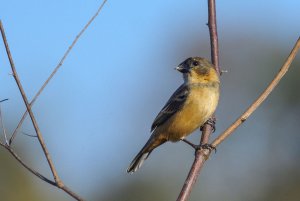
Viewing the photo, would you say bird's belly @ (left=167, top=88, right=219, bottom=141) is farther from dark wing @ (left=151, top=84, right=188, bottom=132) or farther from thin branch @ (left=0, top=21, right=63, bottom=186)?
thin branch @ (left=0, top=21, right=63, bottom=186)

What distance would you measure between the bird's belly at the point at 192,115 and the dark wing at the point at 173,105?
80 millimetres

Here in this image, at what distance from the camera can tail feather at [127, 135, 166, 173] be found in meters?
9.05

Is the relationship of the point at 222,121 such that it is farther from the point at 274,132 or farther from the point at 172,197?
the point at 172,197

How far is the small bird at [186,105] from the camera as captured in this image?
29.1 ft

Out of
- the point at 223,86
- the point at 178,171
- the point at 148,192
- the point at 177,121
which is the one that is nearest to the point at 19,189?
the point at 148,192

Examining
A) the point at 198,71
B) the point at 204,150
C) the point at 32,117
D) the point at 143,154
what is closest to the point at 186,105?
the point at 198,71

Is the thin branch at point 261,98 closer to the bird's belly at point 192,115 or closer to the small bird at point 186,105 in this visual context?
the bird's belly at point 192,115

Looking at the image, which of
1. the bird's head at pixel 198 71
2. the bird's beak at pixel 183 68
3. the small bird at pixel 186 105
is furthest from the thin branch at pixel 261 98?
the bird's beak at pixel 183 68

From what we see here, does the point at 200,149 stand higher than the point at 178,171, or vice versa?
the point at 178,171

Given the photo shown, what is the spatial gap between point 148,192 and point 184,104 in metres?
20.7

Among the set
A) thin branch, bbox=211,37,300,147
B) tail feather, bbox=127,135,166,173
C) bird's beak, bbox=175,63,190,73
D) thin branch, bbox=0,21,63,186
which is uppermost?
bird's beak, bbox=175,63,190,73

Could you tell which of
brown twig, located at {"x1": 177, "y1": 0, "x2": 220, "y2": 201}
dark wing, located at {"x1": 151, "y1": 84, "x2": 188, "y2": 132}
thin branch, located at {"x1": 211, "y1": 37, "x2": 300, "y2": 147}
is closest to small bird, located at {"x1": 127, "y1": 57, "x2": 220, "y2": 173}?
dark wing, located at {"x1": 151, "y1": 84, "x2": 188, "y2": 132}

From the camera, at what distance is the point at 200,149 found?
6227mm

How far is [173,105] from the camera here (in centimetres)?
924
